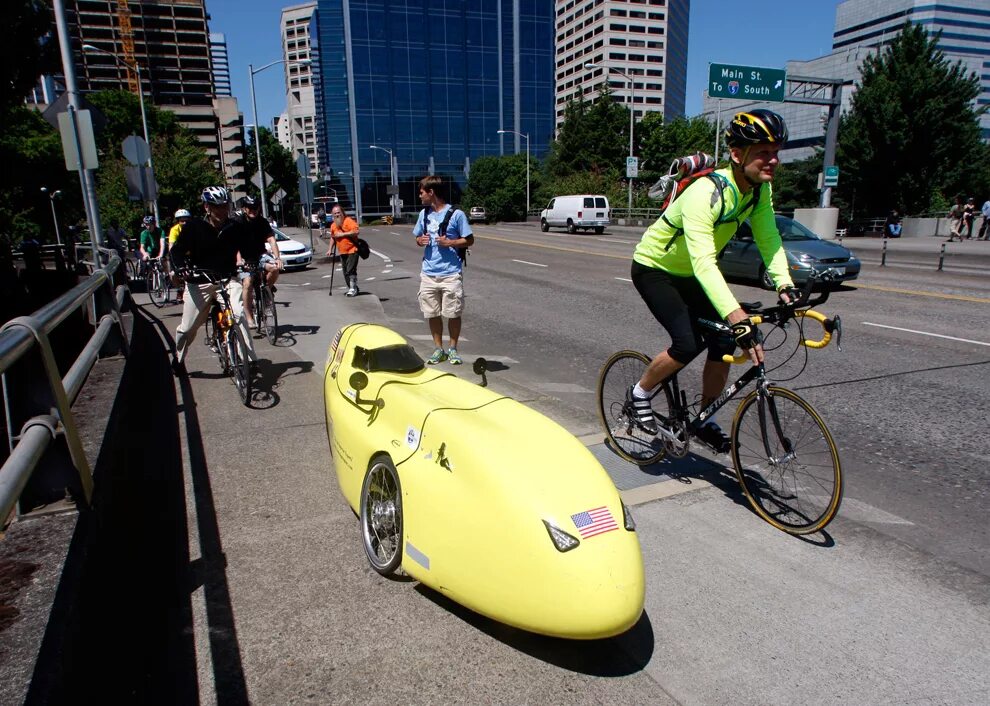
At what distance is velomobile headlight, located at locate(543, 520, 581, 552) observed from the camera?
2.24 metres

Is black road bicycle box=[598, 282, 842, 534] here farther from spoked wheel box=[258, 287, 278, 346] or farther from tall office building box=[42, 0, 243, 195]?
tall office building box=[42, 0, 243, 195]

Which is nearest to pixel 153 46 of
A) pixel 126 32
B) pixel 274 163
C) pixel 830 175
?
pixel 126 32

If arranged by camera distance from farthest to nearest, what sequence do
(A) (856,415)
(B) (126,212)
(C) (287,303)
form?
1. (B) (126,212)
2. (C) (287,303)
3. (A) (856,415)

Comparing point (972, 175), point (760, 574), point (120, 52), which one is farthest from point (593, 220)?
point (120, 52)

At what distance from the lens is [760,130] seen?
129 inches

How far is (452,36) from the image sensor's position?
101312 mm

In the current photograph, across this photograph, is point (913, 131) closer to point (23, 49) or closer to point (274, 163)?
point (23, 49)

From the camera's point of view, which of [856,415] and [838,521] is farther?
[856,415]

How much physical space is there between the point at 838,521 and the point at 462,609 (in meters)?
2.16

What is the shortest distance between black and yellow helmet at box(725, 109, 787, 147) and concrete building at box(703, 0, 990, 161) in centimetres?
11940

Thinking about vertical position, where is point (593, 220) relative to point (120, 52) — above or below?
below

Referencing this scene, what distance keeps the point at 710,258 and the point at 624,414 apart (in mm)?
1411

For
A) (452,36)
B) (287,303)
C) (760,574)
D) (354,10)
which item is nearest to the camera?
(760,574)

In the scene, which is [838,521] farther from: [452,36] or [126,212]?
[452,36]
